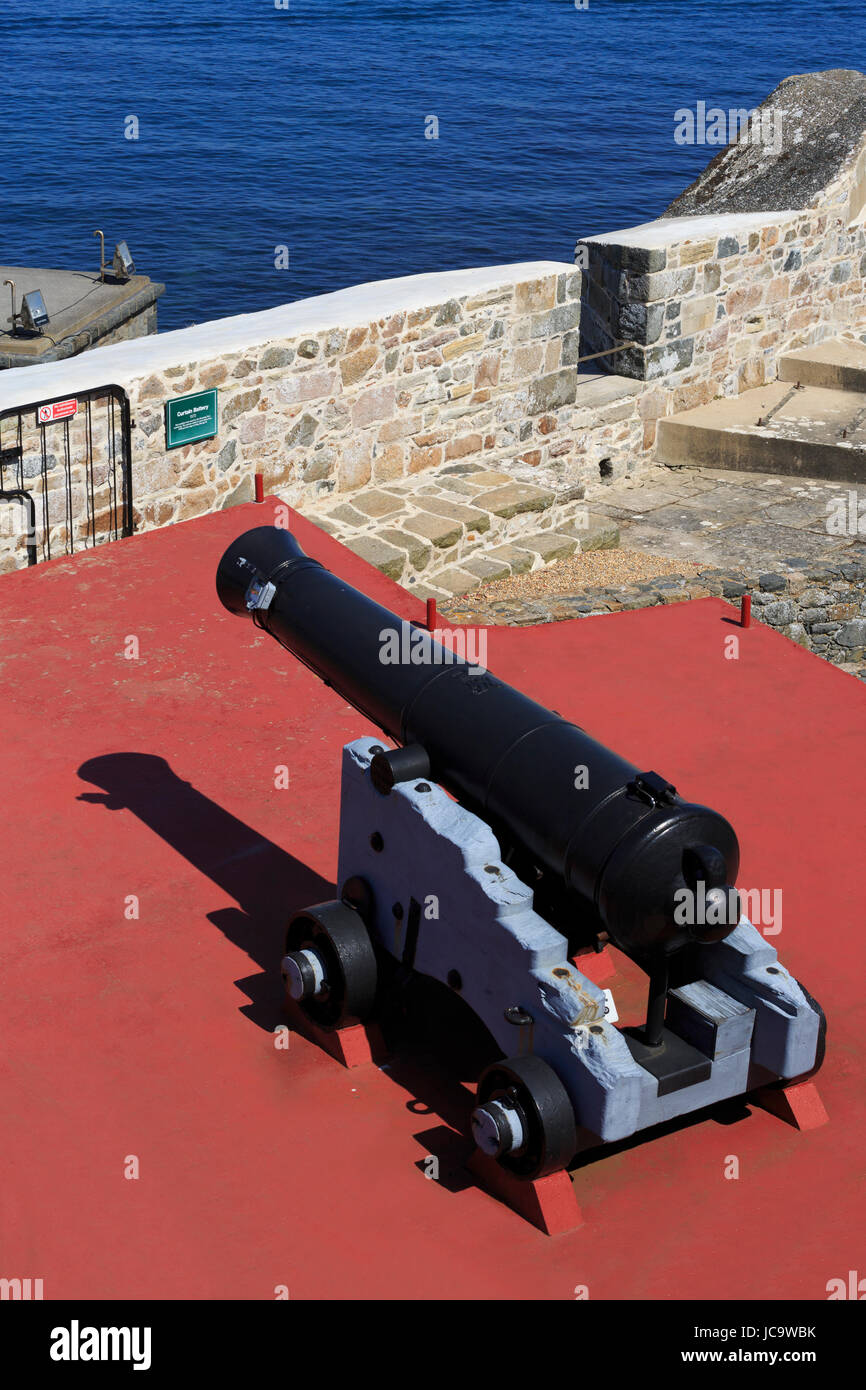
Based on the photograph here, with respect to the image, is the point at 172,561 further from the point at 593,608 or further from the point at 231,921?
Result: the point at 231,921

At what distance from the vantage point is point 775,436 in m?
12.2

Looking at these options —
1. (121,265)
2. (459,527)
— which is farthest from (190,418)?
(121,265)

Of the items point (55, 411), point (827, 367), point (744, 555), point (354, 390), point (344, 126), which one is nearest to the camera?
point (55, 411)

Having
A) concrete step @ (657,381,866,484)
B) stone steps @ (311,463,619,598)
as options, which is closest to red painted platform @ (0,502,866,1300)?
stone steps @ (311,463,619,598)

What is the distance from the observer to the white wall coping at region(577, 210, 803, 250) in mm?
11867

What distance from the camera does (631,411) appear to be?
40.0 ft

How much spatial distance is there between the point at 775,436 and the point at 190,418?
5.57 meters

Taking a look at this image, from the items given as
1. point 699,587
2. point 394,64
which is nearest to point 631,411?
point 699,587

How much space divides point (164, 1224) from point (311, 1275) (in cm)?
44

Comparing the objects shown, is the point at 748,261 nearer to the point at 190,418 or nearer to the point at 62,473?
the point at 190,418

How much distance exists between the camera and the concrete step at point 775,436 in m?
12.2

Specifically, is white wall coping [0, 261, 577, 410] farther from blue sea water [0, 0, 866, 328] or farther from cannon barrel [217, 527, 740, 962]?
blue sea water [0, 0, 866, 328]

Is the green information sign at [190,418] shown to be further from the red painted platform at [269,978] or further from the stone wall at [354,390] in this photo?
the red painted platform at [269,978]

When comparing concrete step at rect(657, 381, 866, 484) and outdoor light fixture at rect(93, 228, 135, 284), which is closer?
concrete step at rect(657, 381, 866, 484)
